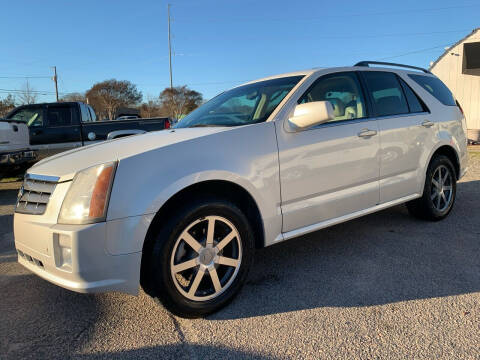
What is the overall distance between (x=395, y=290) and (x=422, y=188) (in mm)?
1734

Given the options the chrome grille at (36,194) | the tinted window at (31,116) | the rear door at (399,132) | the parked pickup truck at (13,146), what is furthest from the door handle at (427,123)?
the tinted window at (31,116)

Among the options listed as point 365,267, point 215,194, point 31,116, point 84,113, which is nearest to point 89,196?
point 215,194

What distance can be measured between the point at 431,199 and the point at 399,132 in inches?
43.4

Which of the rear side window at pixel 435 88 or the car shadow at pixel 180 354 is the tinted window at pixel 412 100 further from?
the car shadow at pixel 180 354

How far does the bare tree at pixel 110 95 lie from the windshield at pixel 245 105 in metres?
56.3

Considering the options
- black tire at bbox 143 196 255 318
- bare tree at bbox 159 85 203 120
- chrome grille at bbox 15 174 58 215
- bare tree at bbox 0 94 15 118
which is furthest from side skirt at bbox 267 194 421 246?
bare tree at bbox 159 85 203 120

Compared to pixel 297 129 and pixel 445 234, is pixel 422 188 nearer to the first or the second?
pixel 445 234

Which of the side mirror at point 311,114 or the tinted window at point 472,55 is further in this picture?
the tinted window at point 472,55

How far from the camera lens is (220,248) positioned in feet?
8.32

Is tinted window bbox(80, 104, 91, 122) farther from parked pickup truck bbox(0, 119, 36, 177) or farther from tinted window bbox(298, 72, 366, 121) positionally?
tinted window bbox(298, 72, 366, 121)

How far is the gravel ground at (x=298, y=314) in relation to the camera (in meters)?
2.12

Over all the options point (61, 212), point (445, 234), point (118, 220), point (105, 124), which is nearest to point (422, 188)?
point (445, 234)

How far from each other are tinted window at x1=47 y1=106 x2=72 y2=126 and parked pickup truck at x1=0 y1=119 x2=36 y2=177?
873 millimetres

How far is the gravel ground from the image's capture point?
2.12 metres
